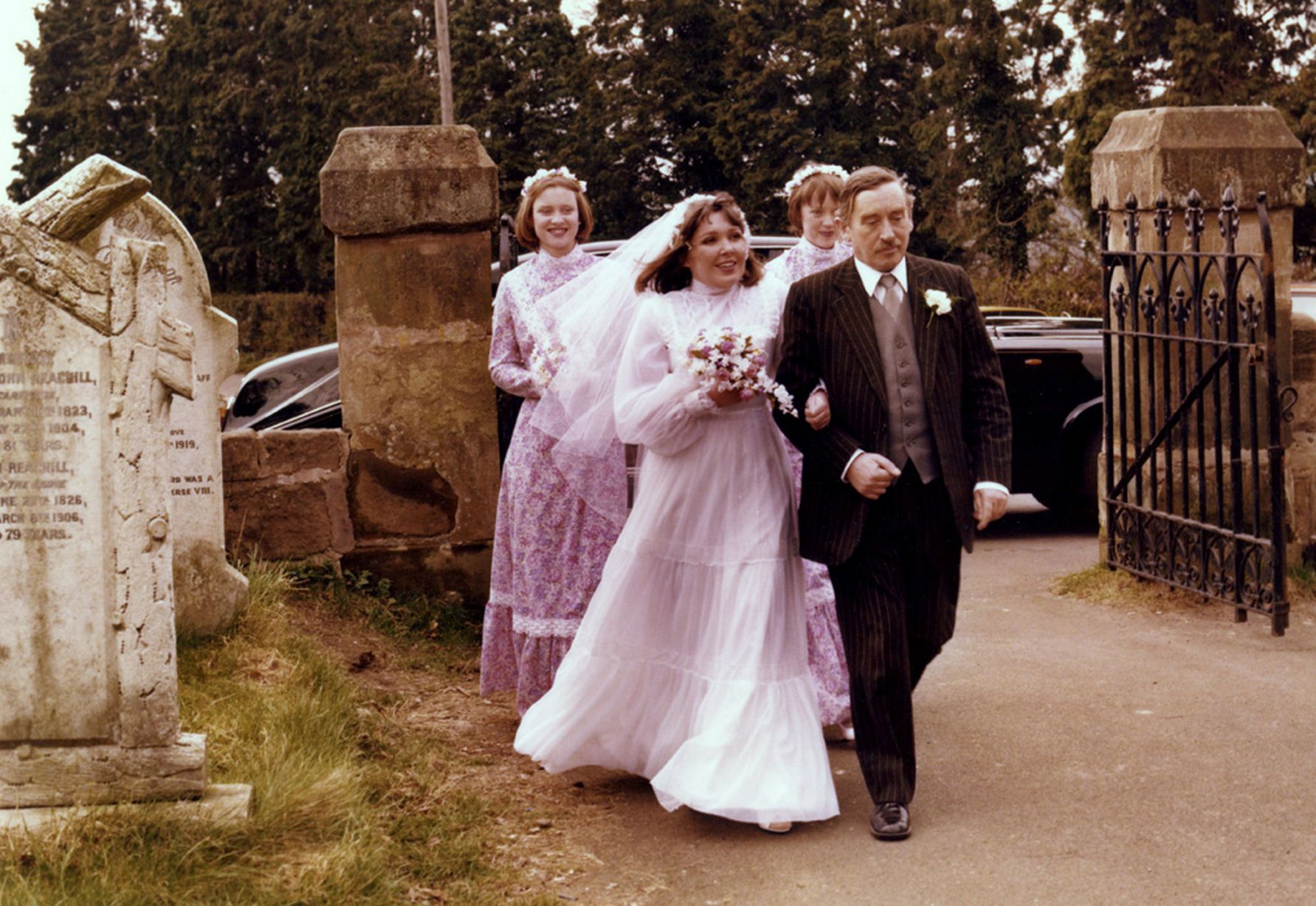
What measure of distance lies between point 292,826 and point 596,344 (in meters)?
2.08

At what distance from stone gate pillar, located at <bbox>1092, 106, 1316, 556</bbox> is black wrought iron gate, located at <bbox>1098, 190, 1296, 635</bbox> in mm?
114

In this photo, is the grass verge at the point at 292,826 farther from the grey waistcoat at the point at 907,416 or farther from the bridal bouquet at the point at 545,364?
the grey waistcoat at the point at 907,416

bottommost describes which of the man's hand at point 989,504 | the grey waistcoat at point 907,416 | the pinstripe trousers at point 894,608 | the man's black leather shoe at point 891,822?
the man's black leather shoe at point 891,822

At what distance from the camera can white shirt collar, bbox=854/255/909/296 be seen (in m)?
5.28

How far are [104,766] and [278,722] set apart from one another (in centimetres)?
78

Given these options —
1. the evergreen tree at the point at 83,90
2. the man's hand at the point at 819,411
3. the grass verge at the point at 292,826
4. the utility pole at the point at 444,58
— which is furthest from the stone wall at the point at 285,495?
the evergreen tree at the point at 83,90

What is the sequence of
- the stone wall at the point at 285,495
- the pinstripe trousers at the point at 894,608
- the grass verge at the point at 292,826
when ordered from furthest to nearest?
Answer: the stone wall at the point at 285,495 < the pinstripe trousers at the point at 894,608 < the grass verge at the point at 292,826

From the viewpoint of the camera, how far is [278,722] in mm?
5305

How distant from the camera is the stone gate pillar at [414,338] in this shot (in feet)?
25.6

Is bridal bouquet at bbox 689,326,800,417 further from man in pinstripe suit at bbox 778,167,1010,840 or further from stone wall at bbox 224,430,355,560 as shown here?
stone wall at bbox 224,430,355,560

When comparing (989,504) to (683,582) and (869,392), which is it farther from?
(683,582)

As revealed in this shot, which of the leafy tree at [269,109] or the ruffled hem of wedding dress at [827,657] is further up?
the leafy tree at [269,109]

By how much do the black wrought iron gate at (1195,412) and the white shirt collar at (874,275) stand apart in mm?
2515

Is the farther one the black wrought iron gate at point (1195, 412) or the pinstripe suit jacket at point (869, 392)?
the black wrought iron gate at point (1195, 412)
